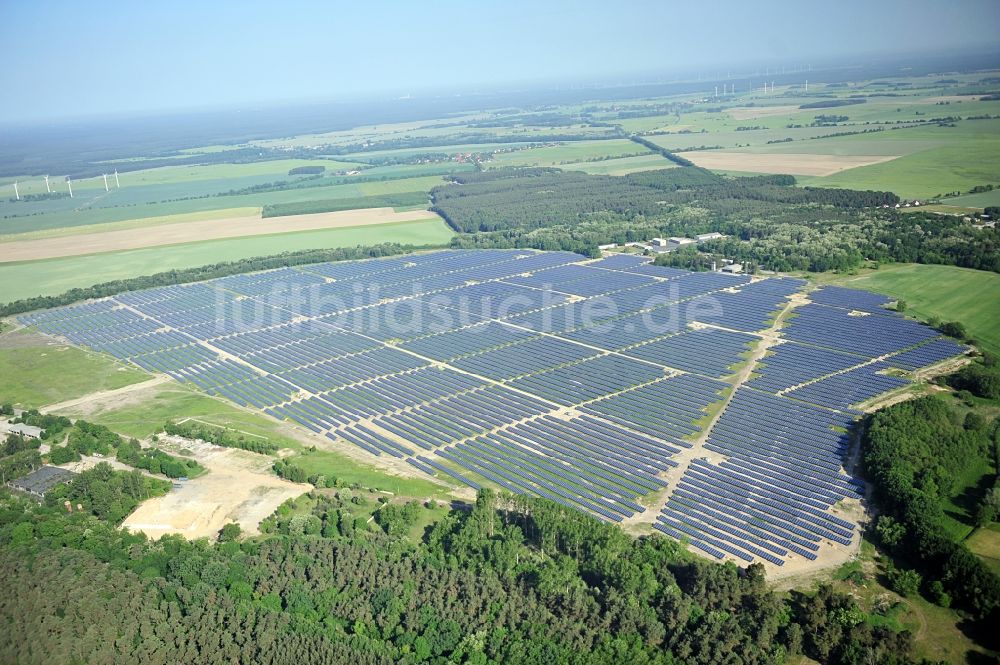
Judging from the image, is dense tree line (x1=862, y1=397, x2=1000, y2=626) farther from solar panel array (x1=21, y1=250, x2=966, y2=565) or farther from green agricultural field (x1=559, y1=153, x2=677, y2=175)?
green agricultural field (x1=559, y1=153, x2=677, y2=175)

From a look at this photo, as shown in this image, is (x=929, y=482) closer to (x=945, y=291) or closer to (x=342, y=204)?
(x=945, y=291)

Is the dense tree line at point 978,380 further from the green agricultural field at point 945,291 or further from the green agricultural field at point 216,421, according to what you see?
the green agricultural field at point 216,421

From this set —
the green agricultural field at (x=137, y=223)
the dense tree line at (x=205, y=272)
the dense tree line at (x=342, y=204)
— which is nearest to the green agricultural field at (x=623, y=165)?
the dense tree line at (x=342, y=204)

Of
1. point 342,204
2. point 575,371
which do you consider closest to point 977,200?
point 575,371

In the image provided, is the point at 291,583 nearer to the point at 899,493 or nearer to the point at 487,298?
the point at 899,493

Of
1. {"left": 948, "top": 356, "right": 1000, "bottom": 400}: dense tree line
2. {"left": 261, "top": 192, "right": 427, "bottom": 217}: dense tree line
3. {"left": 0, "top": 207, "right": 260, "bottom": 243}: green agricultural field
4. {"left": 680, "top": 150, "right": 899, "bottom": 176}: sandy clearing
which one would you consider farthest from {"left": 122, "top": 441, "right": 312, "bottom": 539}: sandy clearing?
{"left": 680, "top": 150, "right": 899, "bottom": 176}: sandy clearing

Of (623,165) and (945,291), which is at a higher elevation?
(623,165)
